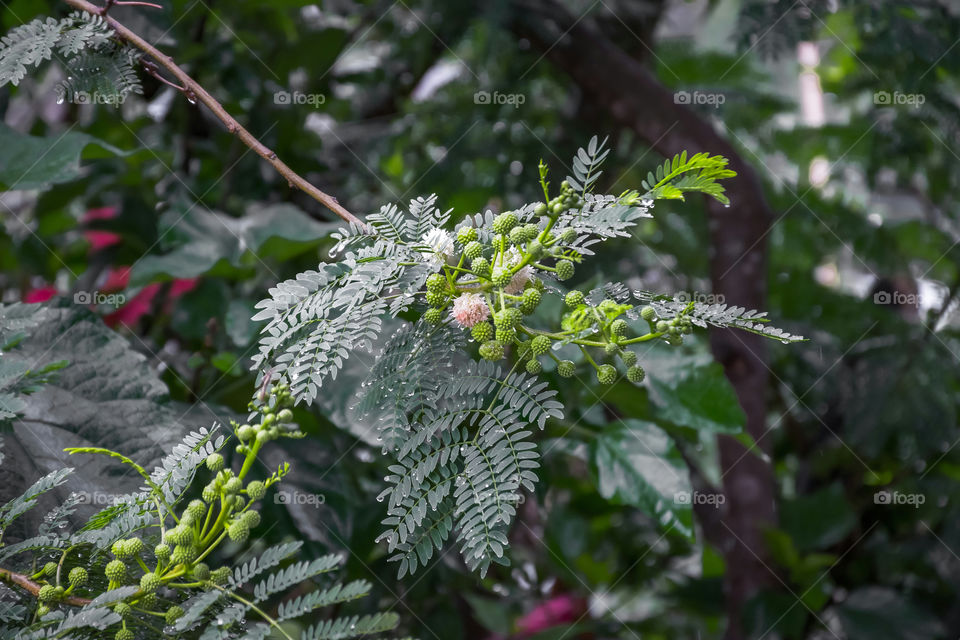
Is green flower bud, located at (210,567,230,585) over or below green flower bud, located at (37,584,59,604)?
over

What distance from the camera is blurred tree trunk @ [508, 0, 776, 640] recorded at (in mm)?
1140

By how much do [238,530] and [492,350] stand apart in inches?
5.7

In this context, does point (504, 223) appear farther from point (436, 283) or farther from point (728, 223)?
point (728, 223)

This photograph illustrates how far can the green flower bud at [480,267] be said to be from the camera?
39 cm

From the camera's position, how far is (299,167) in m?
1.16

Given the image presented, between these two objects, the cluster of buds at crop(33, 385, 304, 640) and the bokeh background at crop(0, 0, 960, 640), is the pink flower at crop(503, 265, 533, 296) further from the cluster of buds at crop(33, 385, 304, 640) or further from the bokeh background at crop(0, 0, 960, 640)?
the bokeh background at crop(0, 0, 960, 640)
